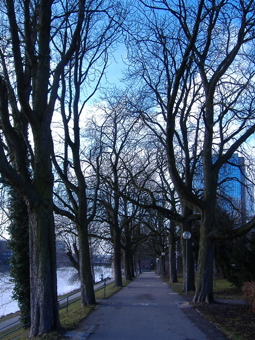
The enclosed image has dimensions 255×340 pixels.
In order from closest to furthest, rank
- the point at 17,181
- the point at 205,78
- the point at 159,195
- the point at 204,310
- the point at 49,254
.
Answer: the point at 17,181, the point at 49,254, the point at 204,310, the point at 205,78, the point at 159,195

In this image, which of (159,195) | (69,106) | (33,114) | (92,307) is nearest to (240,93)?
(69,106)

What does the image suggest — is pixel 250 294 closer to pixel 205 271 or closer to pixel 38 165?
pixel 205 271

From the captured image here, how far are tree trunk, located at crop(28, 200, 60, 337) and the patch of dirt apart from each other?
4160 mm

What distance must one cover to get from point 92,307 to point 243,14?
1217 centimetres

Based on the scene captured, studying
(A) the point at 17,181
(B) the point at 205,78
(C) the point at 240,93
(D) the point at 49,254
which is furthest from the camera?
(B) the point at 205,78

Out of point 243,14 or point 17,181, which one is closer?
point 17,181

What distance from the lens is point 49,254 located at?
8719 mm

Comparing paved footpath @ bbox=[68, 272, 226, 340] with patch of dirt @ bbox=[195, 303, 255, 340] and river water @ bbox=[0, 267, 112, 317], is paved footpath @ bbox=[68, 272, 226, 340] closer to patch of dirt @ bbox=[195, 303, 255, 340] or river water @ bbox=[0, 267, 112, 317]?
patch of dirt @ bbox=[195, 303, 255, 340]

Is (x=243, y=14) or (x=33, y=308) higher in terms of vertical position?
(x=243, y=14)

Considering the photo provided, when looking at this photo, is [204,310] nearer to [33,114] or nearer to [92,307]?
[92,307]

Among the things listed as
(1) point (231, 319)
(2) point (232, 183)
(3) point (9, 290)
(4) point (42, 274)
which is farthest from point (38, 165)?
(3) point (9, 290)

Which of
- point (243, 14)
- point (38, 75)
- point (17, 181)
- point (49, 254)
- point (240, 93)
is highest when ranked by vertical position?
point (243, 14)

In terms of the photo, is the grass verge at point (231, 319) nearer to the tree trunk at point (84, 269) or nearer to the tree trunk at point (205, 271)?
the tree trunk at point (205, 271)

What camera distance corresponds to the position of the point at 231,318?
33.6ft
